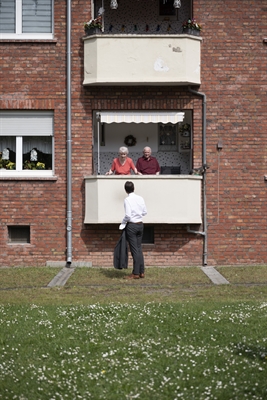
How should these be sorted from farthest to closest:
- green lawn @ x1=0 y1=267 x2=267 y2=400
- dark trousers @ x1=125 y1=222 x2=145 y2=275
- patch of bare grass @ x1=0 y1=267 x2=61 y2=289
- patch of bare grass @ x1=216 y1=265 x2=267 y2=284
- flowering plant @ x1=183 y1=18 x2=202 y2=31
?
flowering plant @ x1=183 y1=18 x2=202 y2=31 < dark trousers @ x1=125 y1=222 x2=145 y2=275 < patch of bare grass @ x1=216 y1=265 x2=267 y2=284 < patch of bare grass @ x1=0 y1=267 x2=61 y2=289 < green lawn @ x1=0 y1=267 x2=267 y2=400

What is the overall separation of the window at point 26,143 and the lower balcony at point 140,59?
5.63 ft

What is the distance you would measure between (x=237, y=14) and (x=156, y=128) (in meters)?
3.91

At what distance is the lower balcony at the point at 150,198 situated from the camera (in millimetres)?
17547

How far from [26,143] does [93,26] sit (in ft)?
10.9

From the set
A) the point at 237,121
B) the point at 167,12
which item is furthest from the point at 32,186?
the point at 167,12

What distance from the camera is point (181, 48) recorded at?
17.6 m

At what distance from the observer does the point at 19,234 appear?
18.1 metres

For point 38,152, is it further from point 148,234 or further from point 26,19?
point 148,234

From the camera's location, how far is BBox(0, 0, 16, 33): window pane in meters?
18.1

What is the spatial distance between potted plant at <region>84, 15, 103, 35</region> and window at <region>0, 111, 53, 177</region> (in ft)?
7.25

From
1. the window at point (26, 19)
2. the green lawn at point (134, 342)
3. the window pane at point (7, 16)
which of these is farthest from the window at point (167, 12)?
the green lawn at point (134, 342)

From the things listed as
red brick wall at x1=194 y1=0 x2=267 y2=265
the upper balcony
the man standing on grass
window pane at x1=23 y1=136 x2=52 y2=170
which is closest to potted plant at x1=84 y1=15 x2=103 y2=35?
the upper balcony

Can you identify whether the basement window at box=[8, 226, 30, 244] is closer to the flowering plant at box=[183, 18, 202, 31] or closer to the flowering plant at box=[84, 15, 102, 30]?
the flowering plant at box=[84, 15, 102, 30]

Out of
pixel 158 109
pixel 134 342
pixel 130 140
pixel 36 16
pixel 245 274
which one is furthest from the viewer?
pixel 130 140
